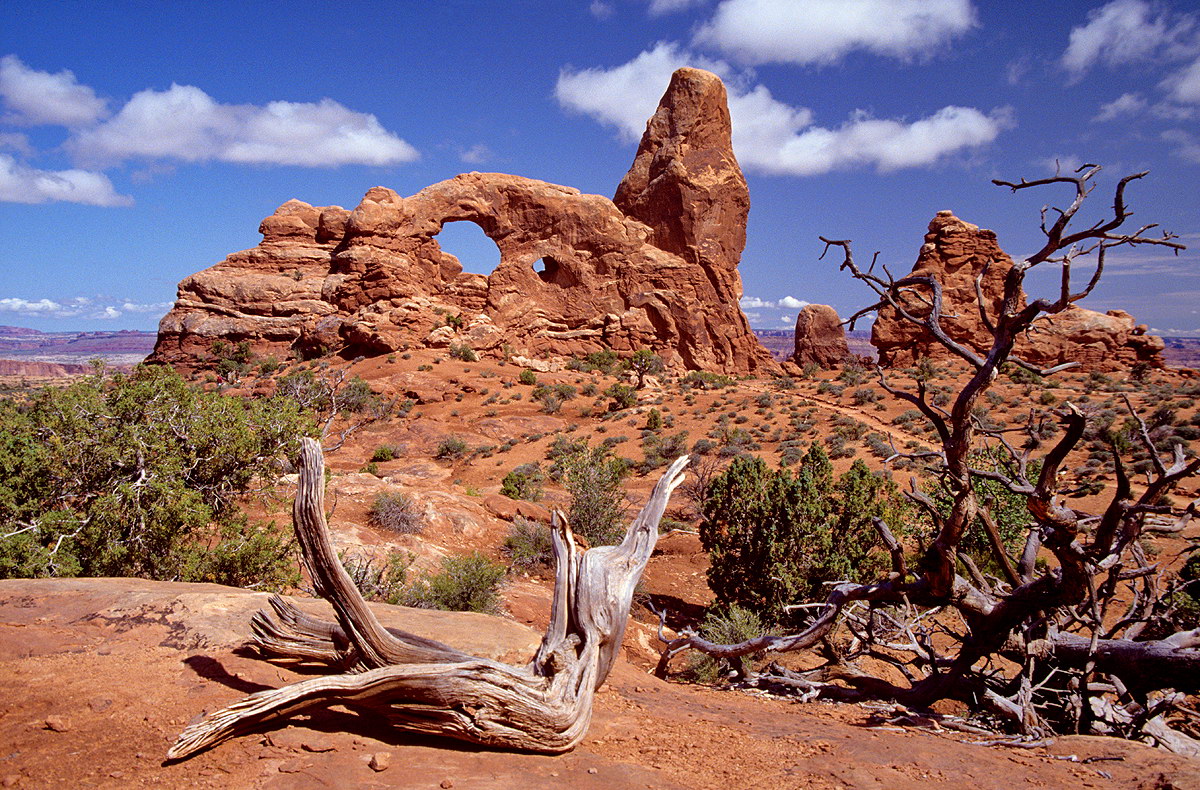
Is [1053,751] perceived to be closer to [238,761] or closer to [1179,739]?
[1179,739]

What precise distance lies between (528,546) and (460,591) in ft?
9.31

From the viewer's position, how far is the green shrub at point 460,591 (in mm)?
6831

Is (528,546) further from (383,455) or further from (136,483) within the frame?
(383,455)

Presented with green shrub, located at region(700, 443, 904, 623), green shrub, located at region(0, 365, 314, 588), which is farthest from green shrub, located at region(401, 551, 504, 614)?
green shrub, located at region(700, 443, 904, 623)

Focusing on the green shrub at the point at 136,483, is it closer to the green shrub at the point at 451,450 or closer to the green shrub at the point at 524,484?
the green shrub at the point at 524,484

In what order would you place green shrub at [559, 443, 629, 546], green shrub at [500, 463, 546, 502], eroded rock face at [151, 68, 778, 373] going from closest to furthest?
green shrub at [559, 443, 629, 546] < green shrub at [500, 463, 546, 502] < eroded rock face at [151, 68, 778, 373]

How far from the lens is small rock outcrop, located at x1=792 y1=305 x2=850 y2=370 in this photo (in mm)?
38281

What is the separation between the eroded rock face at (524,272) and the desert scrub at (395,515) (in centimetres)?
1909

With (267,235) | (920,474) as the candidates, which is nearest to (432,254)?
(267,235)

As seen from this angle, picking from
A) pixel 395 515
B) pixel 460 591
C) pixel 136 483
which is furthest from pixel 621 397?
pixel 136 483

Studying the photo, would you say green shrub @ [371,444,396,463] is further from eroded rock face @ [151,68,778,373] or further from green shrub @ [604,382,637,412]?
eroded rock face @ [151,68,778,373]

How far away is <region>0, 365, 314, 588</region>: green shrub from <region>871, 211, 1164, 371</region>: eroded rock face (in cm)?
2861

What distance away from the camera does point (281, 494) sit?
8.79 meters

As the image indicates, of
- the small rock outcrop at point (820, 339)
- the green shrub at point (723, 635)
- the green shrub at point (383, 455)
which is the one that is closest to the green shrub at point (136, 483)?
the green shrub at point (723, 635)
